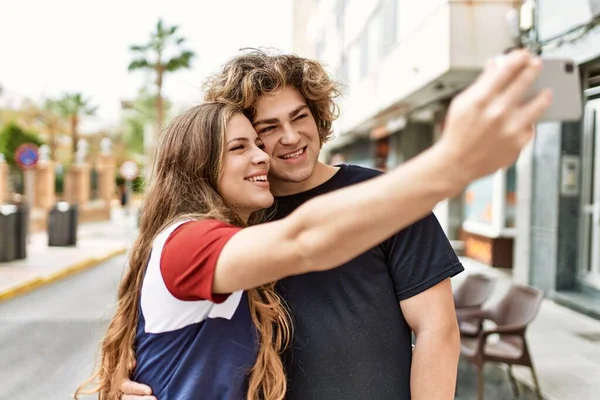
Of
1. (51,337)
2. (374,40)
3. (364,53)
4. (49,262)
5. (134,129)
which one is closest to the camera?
(51,337)

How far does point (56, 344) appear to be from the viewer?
7.27 meters

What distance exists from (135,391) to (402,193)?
112cm

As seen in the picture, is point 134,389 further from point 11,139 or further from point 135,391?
point 11,139

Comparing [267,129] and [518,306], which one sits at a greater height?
[267,129]

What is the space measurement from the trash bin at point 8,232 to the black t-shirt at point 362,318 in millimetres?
12675

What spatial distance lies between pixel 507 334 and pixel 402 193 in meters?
4.47

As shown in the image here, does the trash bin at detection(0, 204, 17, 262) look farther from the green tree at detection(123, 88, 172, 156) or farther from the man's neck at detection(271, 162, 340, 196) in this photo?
the green tree at detection(123, 88, 172, 156)

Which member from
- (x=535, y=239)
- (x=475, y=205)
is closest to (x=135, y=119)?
(x=475, y=205)

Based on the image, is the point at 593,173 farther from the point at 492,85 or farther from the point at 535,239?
the point at 492,85

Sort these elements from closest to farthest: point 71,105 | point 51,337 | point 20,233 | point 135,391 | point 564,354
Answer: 1. point 135,391
2. point 564,354
3. point 51,337
4. point 20,233
5. point 71,105

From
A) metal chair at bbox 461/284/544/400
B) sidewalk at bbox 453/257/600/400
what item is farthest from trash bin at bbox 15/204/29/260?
metal chair at bbox 461/284/544/400

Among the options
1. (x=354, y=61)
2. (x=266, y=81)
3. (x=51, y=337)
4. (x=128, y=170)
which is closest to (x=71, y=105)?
(x=128, y=170)

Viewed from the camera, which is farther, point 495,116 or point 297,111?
point 297,111

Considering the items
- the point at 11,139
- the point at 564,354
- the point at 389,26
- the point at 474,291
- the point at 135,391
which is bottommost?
the point at 564,354
